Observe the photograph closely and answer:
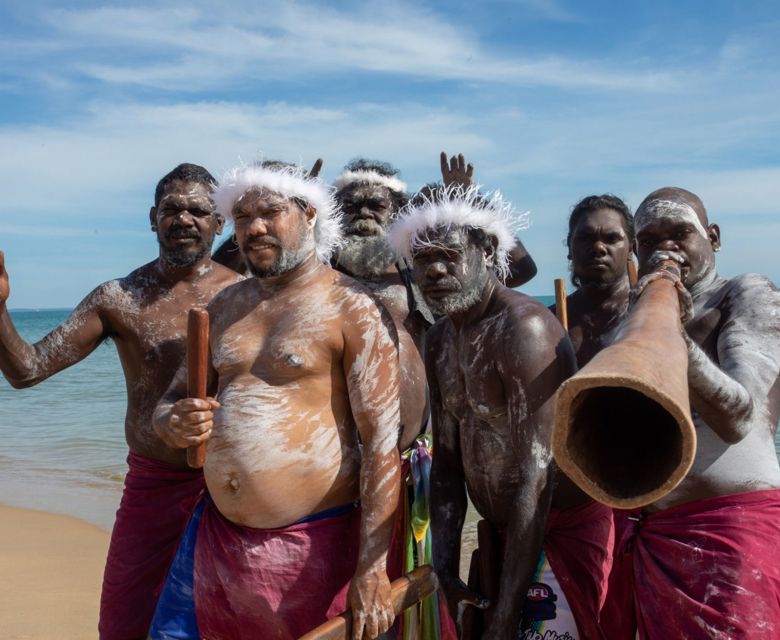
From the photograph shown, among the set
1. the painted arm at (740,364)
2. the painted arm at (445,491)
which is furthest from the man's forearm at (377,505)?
the painted arm at (740,364)

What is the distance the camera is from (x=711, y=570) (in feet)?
9.05

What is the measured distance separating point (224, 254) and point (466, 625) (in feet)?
8.62

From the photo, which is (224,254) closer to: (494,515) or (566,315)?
(566,315)

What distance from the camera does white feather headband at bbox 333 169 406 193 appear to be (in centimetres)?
472

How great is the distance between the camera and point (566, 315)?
415 cm

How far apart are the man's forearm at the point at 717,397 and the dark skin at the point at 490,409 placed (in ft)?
1.62

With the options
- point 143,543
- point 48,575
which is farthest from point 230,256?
point 48,575

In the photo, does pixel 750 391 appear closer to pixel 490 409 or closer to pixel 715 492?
pixel 715 492

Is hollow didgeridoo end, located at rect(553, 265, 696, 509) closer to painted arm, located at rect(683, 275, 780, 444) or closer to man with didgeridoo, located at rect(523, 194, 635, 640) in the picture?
painted arm, located at rect(683, 275, 780, 444)

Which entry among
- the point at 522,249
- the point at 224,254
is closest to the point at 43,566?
the point at 224,254

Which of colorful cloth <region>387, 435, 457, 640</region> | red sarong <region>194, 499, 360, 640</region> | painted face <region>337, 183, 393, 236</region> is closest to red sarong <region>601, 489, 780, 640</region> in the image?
colorful cloth <region>387, 435, 457, 640</region>

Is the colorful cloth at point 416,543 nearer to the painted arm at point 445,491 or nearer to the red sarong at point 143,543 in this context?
the painted arm at point 445,491

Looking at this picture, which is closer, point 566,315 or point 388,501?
point 388,501

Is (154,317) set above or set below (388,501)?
above
